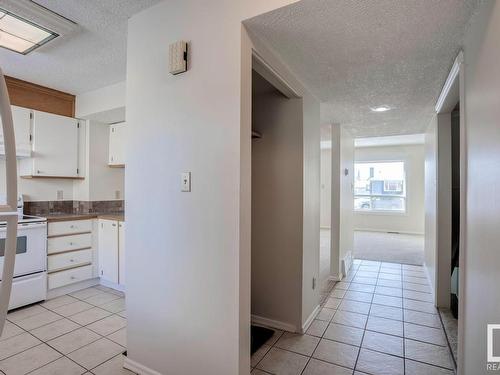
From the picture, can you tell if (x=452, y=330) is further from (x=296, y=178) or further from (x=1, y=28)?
(x=1, y=28)

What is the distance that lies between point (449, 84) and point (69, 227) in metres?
4.14

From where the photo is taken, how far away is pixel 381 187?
7.75 m

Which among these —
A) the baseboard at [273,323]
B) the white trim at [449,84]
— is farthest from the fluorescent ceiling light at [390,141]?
the baseboard at [273,323]

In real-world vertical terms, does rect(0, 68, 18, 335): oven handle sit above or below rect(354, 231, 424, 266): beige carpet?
above

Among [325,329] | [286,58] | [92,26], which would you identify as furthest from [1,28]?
[325,329]

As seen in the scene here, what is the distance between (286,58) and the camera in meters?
1.92

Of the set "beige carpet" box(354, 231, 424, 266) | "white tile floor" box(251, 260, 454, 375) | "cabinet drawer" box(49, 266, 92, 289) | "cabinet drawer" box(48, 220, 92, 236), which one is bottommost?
"white tile floor" box(251, 260, 454, 375)

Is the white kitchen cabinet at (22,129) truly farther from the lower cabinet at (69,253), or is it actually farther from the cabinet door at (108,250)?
the cabinet door at (108,250)

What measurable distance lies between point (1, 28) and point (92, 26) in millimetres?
665

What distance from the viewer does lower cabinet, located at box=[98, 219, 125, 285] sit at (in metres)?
3.20

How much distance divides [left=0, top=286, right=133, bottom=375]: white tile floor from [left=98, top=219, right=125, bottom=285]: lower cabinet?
0.28 metres

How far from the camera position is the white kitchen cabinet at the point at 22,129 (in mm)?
3027

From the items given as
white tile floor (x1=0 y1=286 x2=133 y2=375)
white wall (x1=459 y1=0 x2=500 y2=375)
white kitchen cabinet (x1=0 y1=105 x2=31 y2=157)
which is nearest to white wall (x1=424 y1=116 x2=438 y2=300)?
white wall (x1=459 y1=0 x2=500 y2=375)

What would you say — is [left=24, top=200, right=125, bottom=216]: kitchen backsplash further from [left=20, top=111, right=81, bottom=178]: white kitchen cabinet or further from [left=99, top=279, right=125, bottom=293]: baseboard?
[left=99, top=279, right=125, bottom=293]: baseboard
